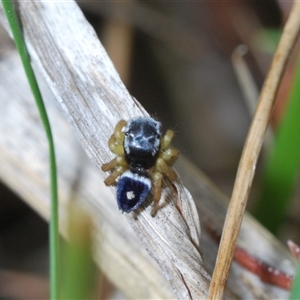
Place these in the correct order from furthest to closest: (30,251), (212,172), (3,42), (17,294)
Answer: (212,172) < (30,251) < (17,294) < (3,42)

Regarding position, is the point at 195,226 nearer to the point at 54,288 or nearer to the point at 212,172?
the point at 54,288

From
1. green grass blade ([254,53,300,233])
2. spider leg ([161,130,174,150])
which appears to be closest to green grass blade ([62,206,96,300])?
spider leg ([161,130,174,150])

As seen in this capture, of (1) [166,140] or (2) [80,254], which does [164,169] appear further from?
(2) [80,254]

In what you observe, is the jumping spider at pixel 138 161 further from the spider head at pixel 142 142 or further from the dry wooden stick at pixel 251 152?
the dry wooden stick at pixel 251 152

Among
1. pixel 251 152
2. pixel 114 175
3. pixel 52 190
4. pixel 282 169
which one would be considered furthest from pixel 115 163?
pixel 282 169

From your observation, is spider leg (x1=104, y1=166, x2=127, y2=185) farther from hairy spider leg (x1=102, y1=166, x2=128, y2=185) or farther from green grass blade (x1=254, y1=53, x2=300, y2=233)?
green grass blade (x1=254, y1=53, x2=300, y2=233)

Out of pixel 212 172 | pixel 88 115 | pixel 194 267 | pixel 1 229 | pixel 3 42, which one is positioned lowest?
pixel 212 172

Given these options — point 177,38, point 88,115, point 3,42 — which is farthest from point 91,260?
point 177,38
